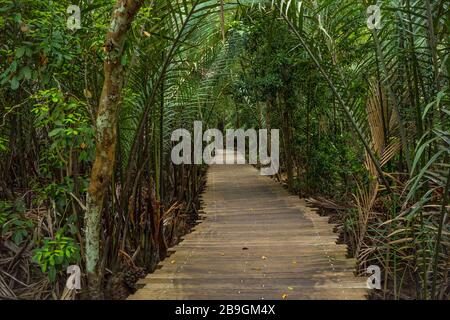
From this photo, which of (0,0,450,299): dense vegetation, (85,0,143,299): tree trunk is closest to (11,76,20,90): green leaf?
(0,0,450,299): dense vegetation

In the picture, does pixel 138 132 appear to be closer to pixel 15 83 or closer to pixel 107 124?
pixel 107 124

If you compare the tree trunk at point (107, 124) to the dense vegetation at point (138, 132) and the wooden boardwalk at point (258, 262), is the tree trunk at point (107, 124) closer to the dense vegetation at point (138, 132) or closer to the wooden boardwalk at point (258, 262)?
the dense vegetation at point (138, 132)

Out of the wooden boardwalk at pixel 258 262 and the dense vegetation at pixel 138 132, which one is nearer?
the dense vegetation at pixel 138 132

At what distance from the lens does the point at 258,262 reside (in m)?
3.19

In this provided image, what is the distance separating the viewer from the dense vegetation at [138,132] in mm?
2240

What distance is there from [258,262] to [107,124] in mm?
1587

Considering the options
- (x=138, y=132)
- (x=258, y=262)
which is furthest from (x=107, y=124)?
(x=258, y=262)

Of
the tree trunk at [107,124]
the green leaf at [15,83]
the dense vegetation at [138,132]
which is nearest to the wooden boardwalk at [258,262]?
the dense vegetation at [138,132]

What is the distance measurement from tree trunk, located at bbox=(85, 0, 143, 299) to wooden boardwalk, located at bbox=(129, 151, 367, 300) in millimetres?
439

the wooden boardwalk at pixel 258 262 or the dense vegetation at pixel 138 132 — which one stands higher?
the dense vegetation at pixel 138 132

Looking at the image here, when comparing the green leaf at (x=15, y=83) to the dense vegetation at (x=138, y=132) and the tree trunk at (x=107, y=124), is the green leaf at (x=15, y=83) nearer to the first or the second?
the dense vegetation at (x=138, y=132)

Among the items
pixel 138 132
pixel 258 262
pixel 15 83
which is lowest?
pixel 258 262

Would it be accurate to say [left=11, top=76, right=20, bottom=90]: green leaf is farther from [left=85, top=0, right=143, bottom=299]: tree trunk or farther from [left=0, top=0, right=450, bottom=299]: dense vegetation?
[left=85, top=0, right=143, bottom=299]: tree trunk

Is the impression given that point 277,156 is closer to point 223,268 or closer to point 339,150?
point 339,150
